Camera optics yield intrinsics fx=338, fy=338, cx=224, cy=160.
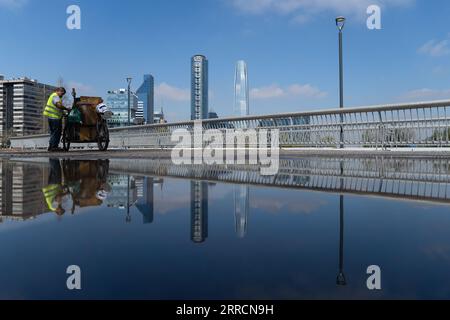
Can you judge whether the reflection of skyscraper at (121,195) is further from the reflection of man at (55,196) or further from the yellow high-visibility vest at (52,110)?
the yellow high-visibility vest at (52,110)

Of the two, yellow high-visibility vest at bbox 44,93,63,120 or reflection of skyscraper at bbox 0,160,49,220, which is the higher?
yellow high-visibility vest at bbox 44,93,63,120

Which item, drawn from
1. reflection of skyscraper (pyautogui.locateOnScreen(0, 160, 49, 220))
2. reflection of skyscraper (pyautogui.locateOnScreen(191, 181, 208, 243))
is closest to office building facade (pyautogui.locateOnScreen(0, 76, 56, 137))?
reflection of skyscraper (pyautogui.locateOnScreen(0, 160, 49, 220))

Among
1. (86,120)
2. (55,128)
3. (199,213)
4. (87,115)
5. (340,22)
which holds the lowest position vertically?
(199,213)

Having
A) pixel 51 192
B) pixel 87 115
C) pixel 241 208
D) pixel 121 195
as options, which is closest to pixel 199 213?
pixel 241 208

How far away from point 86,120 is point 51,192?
7727 mm

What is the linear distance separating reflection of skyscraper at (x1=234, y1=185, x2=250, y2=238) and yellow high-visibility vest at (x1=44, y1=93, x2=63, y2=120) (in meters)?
8.03

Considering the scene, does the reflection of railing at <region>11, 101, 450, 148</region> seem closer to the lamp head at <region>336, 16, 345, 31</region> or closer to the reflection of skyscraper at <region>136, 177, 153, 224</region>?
the lamp head at <region>336, 16, 345, 31</region>

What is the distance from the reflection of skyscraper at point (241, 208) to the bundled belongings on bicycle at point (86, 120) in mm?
7714

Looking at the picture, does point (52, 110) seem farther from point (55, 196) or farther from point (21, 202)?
point (21, 202)

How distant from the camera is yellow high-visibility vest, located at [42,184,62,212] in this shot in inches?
107

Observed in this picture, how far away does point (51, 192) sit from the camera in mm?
3355

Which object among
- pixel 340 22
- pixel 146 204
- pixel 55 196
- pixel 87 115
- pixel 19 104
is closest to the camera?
pixel 146 204

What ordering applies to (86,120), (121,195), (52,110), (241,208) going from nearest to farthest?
1. (241,208)
2. (121,195)
3. (52,110)
4. (86,120)
